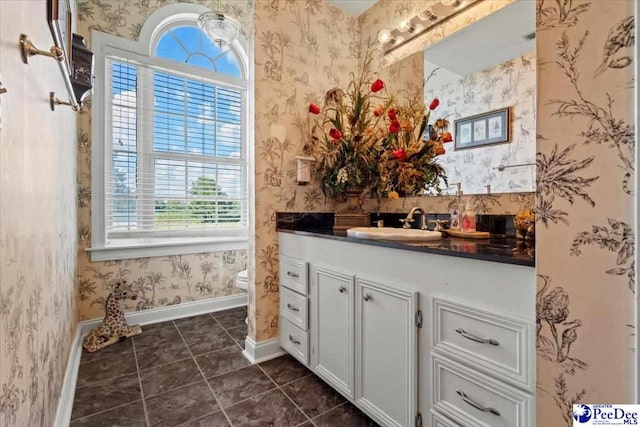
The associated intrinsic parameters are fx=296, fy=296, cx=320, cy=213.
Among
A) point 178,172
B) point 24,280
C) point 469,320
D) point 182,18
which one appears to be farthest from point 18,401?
point 182,18

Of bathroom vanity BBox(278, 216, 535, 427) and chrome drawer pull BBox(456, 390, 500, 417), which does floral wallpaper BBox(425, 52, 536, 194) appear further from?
chrome drawer pull BBox(456, 390, 500, 417)

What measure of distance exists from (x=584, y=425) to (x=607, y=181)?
0.57 m

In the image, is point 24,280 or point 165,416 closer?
point 24,280

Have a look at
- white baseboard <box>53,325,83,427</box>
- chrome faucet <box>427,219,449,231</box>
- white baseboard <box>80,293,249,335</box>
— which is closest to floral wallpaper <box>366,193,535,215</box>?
chrome faucet <box>427,219,449,231</box>

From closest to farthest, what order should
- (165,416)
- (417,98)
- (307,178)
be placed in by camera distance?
(165,416)
(417,98)
(307,178)

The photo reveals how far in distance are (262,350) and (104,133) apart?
6.84 ft

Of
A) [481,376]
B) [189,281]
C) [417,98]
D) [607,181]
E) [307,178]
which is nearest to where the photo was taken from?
[607,181]

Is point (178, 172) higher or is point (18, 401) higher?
point (178, 172)

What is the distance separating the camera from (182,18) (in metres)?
2.77

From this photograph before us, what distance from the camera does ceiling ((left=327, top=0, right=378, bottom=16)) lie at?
225cm

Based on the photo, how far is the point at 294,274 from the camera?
1.81 m

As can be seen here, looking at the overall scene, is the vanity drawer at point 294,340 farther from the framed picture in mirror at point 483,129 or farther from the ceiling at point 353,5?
the ceiling at point 353,5

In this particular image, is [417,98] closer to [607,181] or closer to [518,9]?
[518,9]

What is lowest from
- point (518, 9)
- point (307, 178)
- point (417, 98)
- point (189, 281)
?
point (189, 281)
